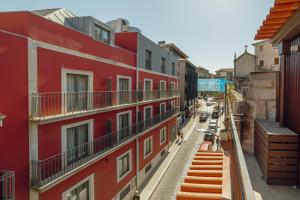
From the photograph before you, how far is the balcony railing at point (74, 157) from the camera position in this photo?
35.0 feet

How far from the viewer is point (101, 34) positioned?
1880cm

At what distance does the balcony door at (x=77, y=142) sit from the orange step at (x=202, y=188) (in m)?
8.30

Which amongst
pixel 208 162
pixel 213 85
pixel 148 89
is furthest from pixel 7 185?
pixel 213 85

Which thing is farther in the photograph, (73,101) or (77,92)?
(73,101)

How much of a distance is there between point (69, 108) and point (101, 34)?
7993 millimetres

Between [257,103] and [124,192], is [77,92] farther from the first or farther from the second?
[124,192]

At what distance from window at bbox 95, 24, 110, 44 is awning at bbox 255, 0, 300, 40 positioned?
1435 centimetres

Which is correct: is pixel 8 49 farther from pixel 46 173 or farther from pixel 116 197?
pixel 116 197

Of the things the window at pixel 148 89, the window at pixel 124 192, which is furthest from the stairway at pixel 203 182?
the window at pixel 148 89

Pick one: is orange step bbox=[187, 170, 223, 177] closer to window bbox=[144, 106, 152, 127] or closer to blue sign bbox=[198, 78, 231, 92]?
window bbox=[144, 106, 152, 127]

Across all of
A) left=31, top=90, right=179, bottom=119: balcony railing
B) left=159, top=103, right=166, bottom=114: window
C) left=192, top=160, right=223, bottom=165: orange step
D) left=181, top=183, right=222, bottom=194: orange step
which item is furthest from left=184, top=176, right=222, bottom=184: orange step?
left=159, top=103, right=166, bottom=114: window

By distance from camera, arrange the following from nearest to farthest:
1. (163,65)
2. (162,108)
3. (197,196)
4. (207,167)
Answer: (197,196), (207,167), (162,108), (163,65)

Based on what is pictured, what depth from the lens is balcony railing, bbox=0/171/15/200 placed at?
907cm

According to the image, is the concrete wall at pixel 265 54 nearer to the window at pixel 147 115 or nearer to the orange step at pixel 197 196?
the window at pixel 147 115
